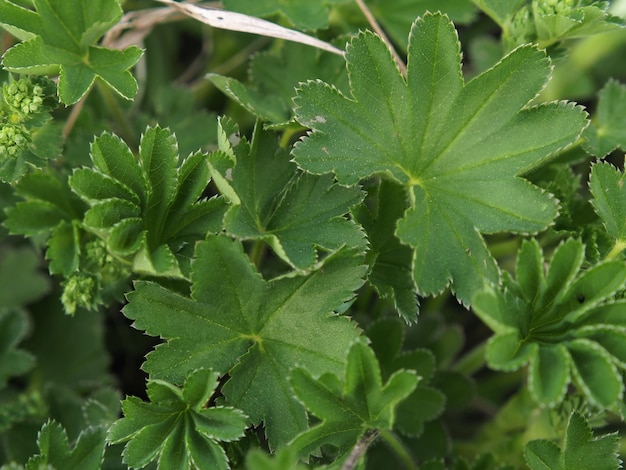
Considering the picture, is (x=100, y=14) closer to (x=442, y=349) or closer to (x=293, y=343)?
(x=293, y=343)

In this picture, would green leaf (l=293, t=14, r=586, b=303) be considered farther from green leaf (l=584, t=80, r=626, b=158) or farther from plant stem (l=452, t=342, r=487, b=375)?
plant stem (l=452, t=342, r=487, b=375)

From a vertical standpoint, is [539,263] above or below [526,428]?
above

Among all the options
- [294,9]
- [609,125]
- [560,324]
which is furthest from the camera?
[294,9]

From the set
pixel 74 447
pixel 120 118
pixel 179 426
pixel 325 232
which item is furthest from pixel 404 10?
pixel 74 447

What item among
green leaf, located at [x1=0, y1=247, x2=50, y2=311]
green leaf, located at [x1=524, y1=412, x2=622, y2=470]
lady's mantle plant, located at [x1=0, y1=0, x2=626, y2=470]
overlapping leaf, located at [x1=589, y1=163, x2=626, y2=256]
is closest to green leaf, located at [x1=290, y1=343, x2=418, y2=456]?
lady's mantle plant, located at [x1=0, y1=0, x2=626, y2=470]

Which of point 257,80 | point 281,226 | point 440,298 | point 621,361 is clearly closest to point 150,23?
point 257,80

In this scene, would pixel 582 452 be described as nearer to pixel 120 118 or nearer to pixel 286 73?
pixel 286 73

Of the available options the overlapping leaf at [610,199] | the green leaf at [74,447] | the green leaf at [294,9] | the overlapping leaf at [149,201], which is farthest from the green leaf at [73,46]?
the overlapping leaf at [610,199]
